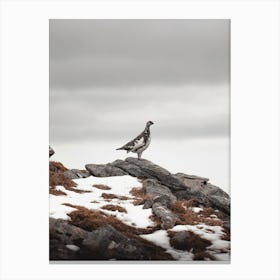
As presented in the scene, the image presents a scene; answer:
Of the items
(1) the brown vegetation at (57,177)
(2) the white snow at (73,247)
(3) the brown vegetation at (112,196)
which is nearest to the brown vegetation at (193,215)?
(3) the brown vegetation at (112,196)

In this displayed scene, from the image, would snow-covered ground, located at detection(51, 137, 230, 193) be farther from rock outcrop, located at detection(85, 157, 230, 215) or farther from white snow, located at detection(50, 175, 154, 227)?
white snow, located at detection(50, 175, 154, 227)

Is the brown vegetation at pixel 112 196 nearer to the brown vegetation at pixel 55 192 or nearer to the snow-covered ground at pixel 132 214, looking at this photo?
the snow-covered ground at pixel 132 214

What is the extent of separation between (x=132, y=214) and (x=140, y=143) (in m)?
1.00

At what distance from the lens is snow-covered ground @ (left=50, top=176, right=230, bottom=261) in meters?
8.84

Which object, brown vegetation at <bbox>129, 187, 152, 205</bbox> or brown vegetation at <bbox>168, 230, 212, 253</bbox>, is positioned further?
brown vegetation at <bbox>129, 187, 152, 205</bbox>

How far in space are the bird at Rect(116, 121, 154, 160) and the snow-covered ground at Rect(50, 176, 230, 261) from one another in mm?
515

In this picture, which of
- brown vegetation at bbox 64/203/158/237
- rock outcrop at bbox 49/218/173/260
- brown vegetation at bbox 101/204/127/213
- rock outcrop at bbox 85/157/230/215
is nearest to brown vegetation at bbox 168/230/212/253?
rock outcrop at bbox 49/218/173/260

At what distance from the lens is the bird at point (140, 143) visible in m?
8.99

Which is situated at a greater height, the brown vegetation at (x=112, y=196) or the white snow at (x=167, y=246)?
the brown vegetation at (x=112, y=196)

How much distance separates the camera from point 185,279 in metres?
8.76

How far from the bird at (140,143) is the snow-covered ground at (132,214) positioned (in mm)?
515

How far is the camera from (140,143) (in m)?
9.04
